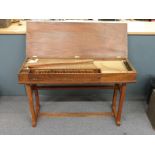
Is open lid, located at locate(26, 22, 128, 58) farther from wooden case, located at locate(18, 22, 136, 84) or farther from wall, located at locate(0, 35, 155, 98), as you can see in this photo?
wall, located at locate(0, 35, 155, 98)

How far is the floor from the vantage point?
6.55 ft

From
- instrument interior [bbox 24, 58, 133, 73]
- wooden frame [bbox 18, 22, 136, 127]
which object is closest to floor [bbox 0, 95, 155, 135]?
wooden frame [bbox 18, 22, 136, 127]

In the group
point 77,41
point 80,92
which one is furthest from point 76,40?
point 80,92

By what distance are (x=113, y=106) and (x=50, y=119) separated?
78 centimetres

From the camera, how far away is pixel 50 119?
217 cm

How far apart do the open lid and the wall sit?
1.04ft

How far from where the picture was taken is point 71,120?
216cm

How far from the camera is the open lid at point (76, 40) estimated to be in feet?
6.19

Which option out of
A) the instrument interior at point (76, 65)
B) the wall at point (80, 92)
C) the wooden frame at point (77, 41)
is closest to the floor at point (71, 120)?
the wall at point (80, 92)

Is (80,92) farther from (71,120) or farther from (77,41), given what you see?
(77,41)

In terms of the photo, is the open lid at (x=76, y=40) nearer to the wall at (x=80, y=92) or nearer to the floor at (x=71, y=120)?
the wall at (x=80, y=92)

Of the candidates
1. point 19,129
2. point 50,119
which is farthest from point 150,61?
point 19,129
